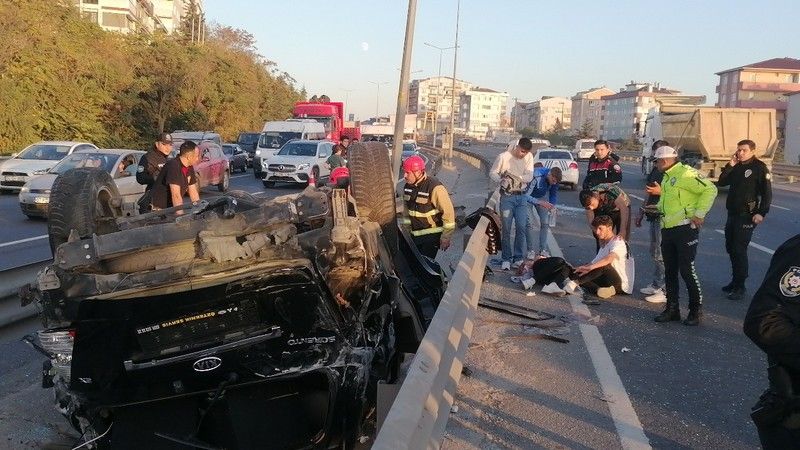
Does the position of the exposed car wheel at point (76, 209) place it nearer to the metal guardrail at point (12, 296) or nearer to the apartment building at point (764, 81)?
the metal guardrail at point (12, 296)

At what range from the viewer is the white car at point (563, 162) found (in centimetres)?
2612

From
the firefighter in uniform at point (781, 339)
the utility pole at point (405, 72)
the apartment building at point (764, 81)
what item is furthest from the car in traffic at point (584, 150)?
the apartment building at point (764, 81)

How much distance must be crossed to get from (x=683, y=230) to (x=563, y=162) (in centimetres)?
2005

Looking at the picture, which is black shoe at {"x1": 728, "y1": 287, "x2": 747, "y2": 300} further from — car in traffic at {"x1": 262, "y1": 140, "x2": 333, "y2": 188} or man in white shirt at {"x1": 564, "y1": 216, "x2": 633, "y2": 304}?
car in traffic at {"x1": 262, "y1": 140, "x2": 333, "y2": 188}

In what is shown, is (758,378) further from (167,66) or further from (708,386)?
(167,66)

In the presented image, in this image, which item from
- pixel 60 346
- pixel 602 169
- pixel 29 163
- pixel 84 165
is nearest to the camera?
pixel 60 346

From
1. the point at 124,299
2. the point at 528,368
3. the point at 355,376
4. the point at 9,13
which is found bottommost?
the point at 528,368

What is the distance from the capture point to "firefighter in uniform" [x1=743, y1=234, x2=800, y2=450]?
265 centimetres

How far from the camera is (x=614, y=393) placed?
16.4 feet

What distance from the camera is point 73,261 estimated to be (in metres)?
3.54

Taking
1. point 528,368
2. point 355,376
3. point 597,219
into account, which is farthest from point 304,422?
point 597,219

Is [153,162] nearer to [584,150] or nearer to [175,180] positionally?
[175,180]

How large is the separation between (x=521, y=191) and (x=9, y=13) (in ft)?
84.9

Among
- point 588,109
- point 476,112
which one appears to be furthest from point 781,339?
point 476,112
